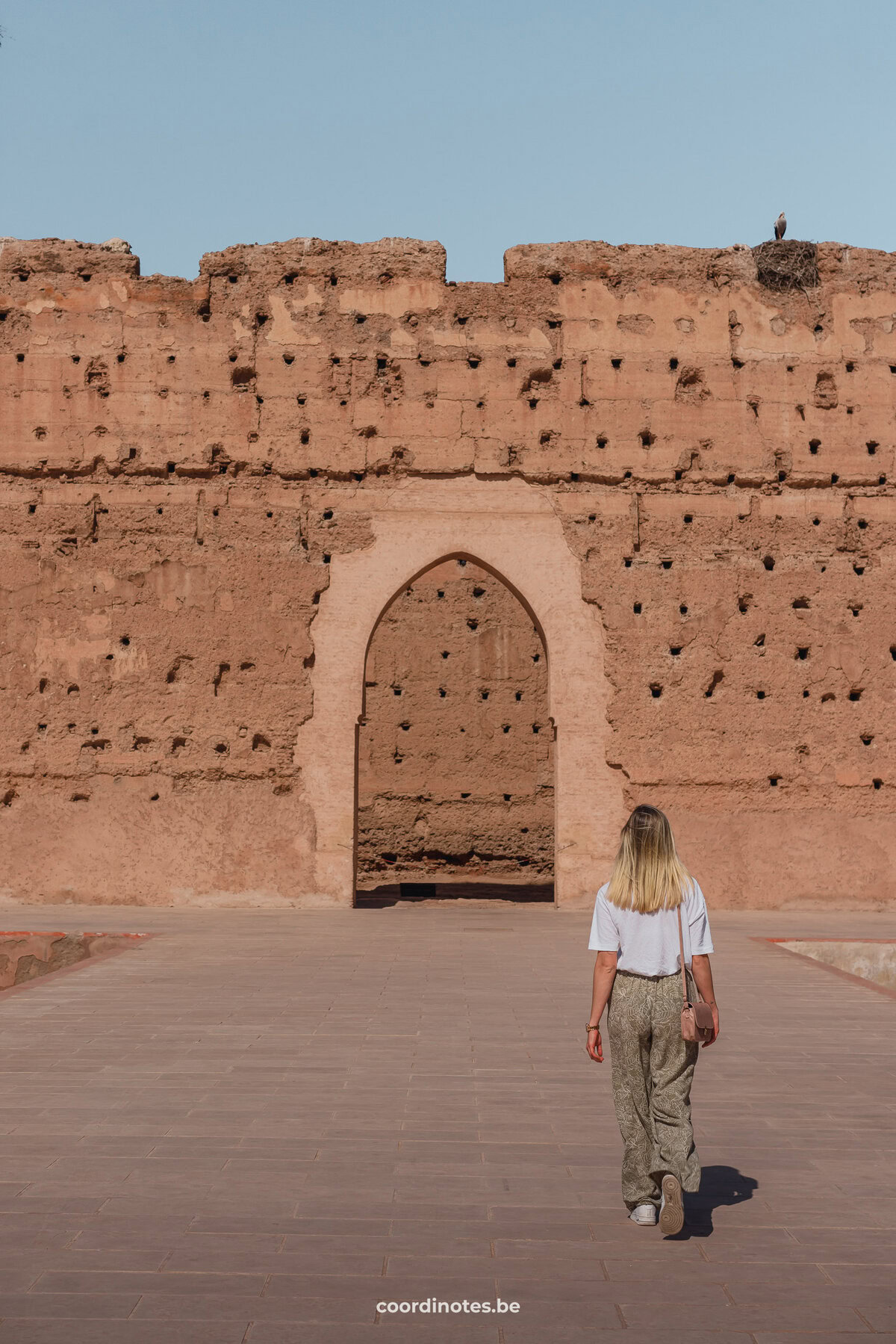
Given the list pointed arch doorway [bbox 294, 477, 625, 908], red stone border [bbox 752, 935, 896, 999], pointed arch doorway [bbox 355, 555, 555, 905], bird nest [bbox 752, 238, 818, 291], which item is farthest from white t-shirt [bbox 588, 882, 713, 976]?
pointed arch doorway [bbox 355, 555, 555, 905]

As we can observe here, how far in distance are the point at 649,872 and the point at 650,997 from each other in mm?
332

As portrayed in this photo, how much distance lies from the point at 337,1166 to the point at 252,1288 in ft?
3.14

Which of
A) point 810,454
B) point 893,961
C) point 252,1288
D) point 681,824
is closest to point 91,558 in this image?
point 681,824

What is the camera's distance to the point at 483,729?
1691 cm

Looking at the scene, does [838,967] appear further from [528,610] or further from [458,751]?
[458,751]

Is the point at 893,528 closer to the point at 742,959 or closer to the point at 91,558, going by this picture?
the point at 742,959

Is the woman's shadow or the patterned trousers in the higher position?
the patterned trousers

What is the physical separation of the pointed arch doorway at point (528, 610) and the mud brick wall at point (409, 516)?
0.19 ft

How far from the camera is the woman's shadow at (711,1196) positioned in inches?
133

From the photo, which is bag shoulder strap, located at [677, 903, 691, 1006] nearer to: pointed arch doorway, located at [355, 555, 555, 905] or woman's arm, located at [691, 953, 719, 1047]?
woman's arm, located at [691, 953, 719, 1047]

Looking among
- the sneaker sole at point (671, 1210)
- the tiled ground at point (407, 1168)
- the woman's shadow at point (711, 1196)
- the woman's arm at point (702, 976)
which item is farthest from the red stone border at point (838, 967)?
the sneaker sole at point (671, 1210)

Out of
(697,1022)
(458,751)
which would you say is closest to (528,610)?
(458,751)

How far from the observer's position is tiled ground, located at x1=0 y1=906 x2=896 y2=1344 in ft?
9.20

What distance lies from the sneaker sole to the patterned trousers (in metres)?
0.11
